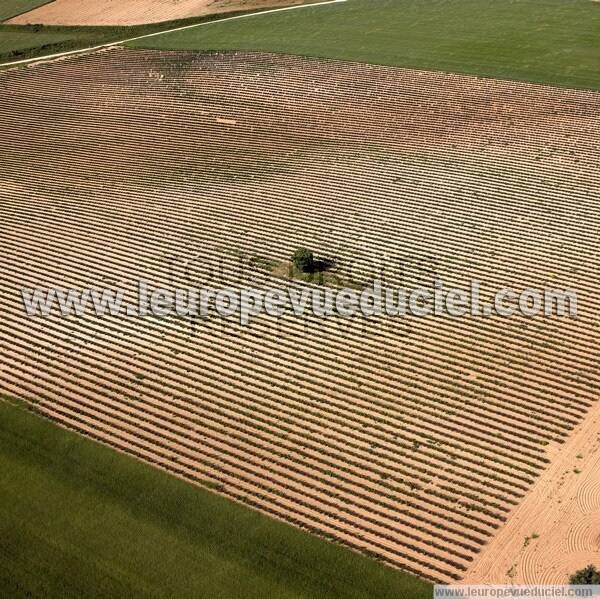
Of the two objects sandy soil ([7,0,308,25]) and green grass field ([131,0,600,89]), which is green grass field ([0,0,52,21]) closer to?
sandy soil ([7,0,308,25])

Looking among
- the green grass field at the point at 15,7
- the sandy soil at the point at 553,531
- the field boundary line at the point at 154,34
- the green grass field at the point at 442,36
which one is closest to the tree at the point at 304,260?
the sandy soil at the point at 553,531

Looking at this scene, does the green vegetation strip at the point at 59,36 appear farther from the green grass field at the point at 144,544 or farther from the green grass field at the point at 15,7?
the green grass field at the point at 144,544

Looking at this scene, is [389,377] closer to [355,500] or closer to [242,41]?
[355,500]

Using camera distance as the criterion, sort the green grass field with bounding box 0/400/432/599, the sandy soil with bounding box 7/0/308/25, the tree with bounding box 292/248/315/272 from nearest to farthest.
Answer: the green grass field with bounding box 0/400/432/599 → the tree with bounding box 292/248/315/272 → the sandy soil with bounding box 7/0/308/25

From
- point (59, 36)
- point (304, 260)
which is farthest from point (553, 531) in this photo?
point (59, 36)

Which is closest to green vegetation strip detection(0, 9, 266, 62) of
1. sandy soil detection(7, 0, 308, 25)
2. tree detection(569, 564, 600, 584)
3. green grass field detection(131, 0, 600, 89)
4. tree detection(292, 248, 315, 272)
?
sandy soil detection(7, 0, 308, 25)
